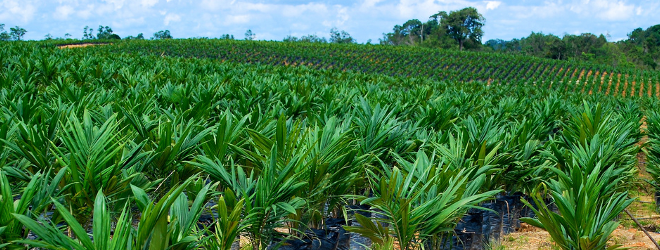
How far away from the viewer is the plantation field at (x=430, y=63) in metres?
34.4

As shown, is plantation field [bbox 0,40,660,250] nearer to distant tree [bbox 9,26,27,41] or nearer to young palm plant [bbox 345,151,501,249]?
young palm plant [bbox 345,151,501,249]

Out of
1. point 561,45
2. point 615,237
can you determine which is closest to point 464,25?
point 561,45

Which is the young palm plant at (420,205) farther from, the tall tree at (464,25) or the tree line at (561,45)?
the tall tree at (464,25)

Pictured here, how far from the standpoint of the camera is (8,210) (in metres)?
1.83

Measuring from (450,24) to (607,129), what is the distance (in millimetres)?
78404

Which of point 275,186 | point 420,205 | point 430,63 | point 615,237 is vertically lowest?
point 615,237

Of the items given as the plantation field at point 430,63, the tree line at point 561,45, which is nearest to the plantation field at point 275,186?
the plantation field at point 430,63

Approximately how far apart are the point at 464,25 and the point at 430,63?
42917mm

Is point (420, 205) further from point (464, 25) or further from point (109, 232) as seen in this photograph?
point (464, 25)

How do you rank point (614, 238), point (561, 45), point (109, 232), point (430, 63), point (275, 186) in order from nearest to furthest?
point (109, 232)
point (275, 186)
point (614, 238)
point (430, 63)
point (561, 45)

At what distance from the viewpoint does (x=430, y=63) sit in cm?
4075

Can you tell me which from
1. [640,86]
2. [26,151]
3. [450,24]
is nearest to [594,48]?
[450,24]

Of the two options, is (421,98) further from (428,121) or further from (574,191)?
(574,191)

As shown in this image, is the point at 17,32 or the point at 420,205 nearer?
Answer: the point at 420,205
